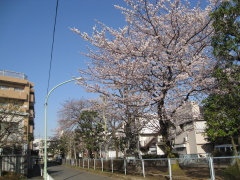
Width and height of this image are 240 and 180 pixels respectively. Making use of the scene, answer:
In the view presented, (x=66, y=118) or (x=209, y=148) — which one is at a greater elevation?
(x=66, y=118)

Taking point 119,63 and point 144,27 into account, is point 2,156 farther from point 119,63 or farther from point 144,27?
point 144,27

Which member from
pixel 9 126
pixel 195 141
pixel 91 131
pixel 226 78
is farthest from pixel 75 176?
pixel 195 141

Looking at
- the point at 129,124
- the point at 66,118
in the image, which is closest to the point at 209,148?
the point at 129,124

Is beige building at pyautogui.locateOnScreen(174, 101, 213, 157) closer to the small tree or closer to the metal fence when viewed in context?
the small tree

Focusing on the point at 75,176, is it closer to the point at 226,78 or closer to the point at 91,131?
the point at 91,131

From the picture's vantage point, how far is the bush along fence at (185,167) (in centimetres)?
766

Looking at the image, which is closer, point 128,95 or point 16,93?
point 128,95

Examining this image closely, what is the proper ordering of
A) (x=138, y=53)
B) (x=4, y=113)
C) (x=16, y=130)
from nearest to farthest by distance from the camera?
1. (x=138, y=53)
2. (x=4, y=113)
3. (x=16, y=130)

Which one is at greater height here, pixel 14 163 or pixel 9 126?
pixel 9 126

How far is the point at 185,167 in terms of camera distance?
1091cm

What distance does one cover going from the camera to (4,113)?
1460 centimetres

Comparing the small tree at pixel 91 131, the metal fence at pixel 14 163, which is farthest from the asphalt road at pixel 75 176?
the small tree at pixel 91 131

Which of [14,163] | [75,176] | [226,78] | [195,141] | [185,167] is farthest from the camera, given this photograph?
[195,141]

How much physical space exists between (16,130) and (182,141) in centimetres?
2197
